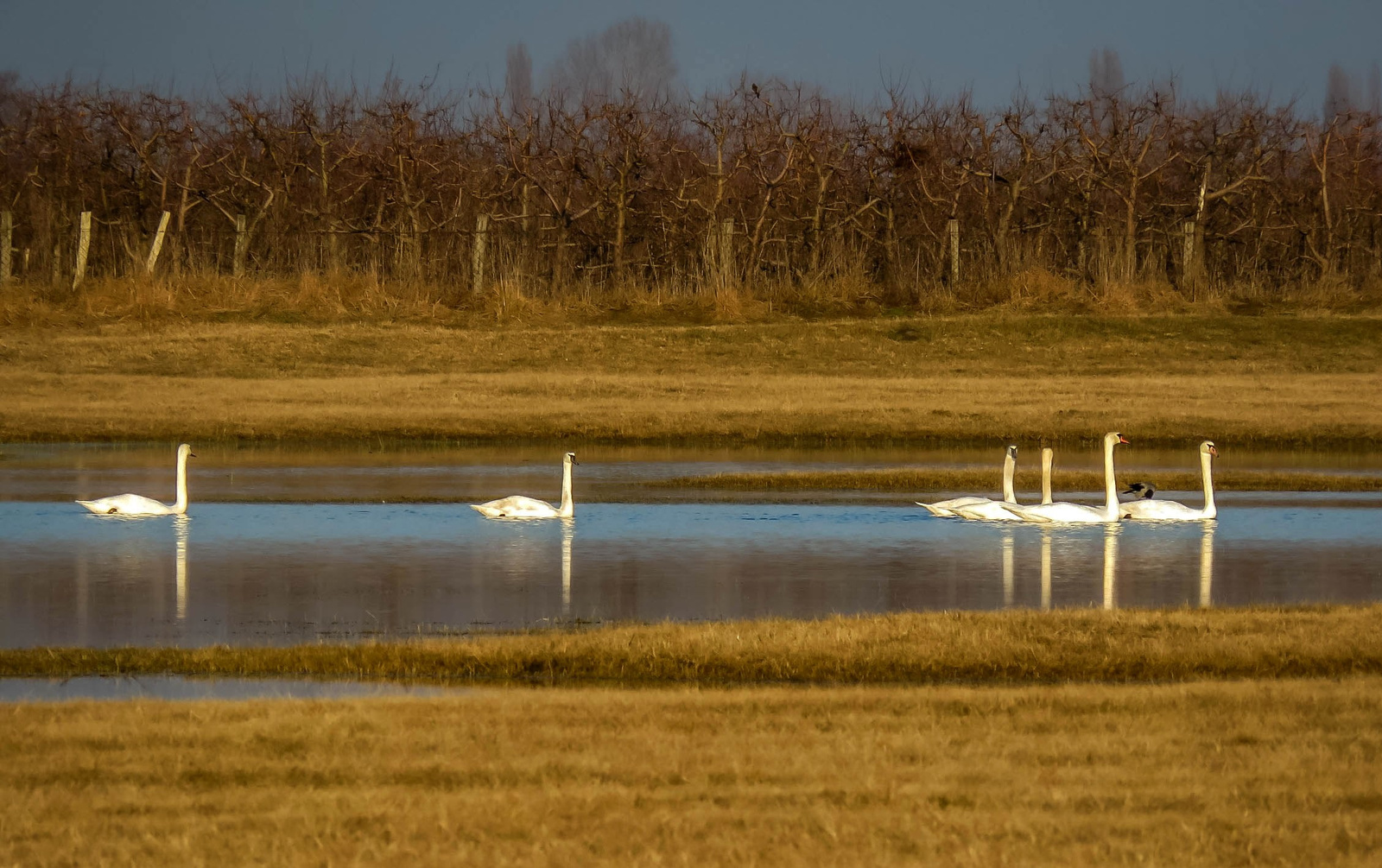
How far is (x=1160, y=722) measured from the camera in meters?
7.93

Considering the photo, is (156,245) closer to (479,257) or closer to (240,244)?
(240,244)

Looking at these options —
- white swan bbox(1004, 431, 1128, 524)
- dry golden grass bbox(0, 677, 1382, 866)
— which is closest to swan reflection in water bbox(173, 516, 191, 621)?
dry golden grass bbox(0, 677, 1382, 866)

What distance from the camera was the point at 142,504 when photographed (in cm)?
1675

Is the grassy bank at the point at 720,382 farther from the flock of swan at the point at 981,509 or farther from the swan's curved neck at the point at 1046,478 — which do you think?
the flock of swan at the point at 981,509

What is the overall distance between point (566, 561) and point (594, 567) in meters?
0.44

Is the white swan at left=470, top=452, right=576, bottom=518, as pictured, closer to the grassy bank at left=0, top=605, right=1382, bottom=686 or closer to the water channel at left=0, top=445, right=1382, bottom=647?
the water channel at left=0, top=445, right=1382, bottom=647

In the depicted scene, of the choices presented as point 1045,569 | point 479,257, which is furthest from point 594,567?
point 479,257

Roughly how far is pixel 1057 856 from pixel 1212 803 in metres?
0.97

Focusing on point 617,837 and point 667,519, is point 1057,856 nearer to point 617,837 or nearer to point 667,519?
point 617,837

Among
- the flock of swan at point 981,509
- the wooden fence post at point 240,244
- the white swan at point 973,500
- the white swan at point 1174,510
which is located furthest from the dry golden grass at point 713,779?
the wooden fence post at point 240,244

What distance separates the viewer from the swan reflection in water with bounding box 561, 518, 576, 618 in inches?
478

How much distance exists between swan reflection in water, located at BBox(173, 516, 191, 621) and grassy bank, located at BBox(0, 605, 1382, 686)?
1.75m

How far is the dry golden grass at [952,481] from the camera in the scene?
784 inches

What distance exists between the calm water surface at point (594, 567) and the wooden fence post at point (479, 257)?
75.0ft
